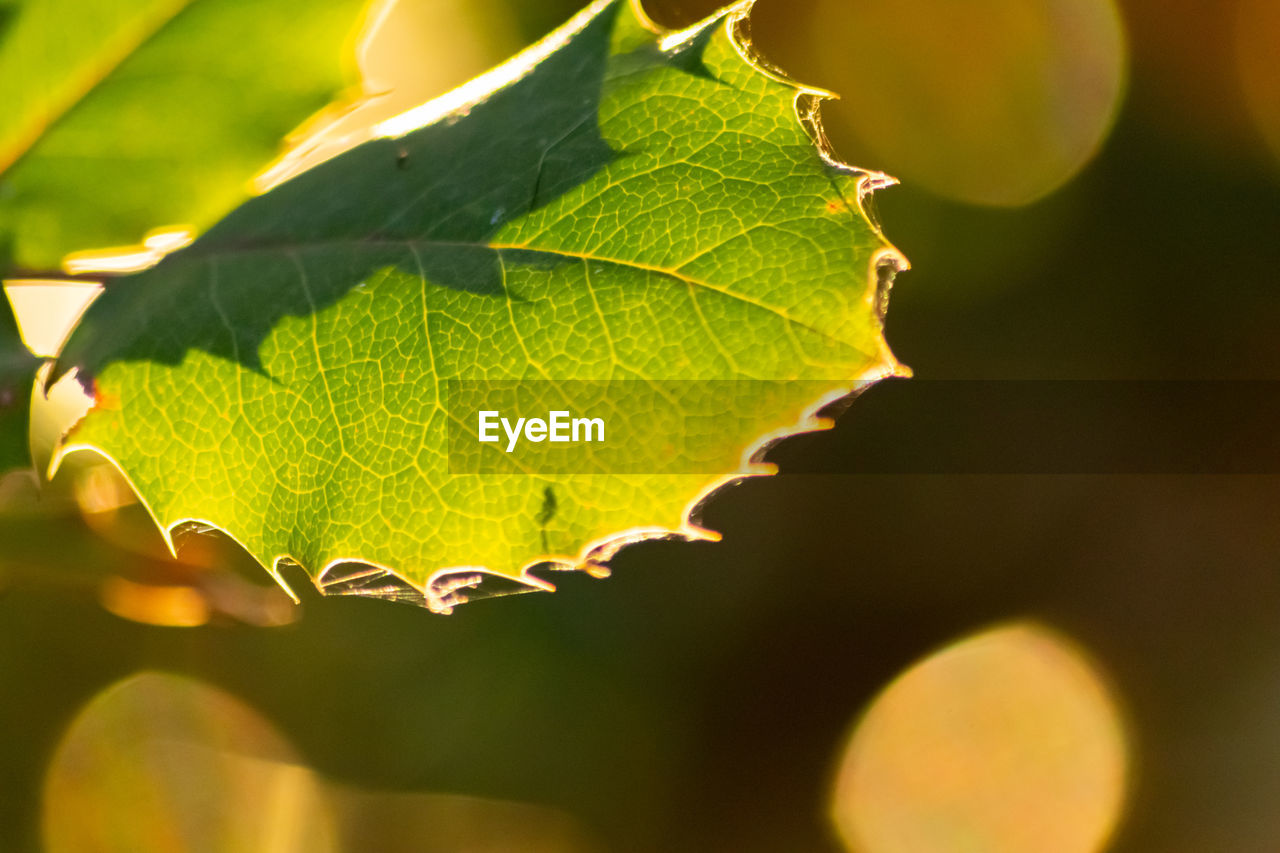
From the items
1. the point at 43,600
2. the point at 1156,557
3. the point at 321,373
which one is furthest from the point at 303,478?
the point at 1156,557

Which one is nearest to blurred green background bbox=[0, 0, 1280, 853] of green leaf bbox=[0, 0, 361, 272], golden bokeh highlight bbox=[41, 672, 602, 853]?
golden bokeh highlight bbox=[41, 672, 602, 853]

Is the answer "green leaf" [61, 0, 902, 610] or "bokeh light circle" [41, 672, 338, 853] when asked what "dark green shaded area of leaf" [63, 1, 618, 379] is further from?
"bokeh light circle" [41, 672, 338, 853]

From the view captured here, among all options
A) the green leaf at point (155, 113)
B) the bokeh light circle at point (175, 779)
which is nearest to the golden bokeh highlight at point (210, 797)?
Answer: the bokeh light circle at point (175, 779)

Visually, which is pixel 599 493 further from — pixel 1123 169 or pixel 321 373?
pixel 1123 169
